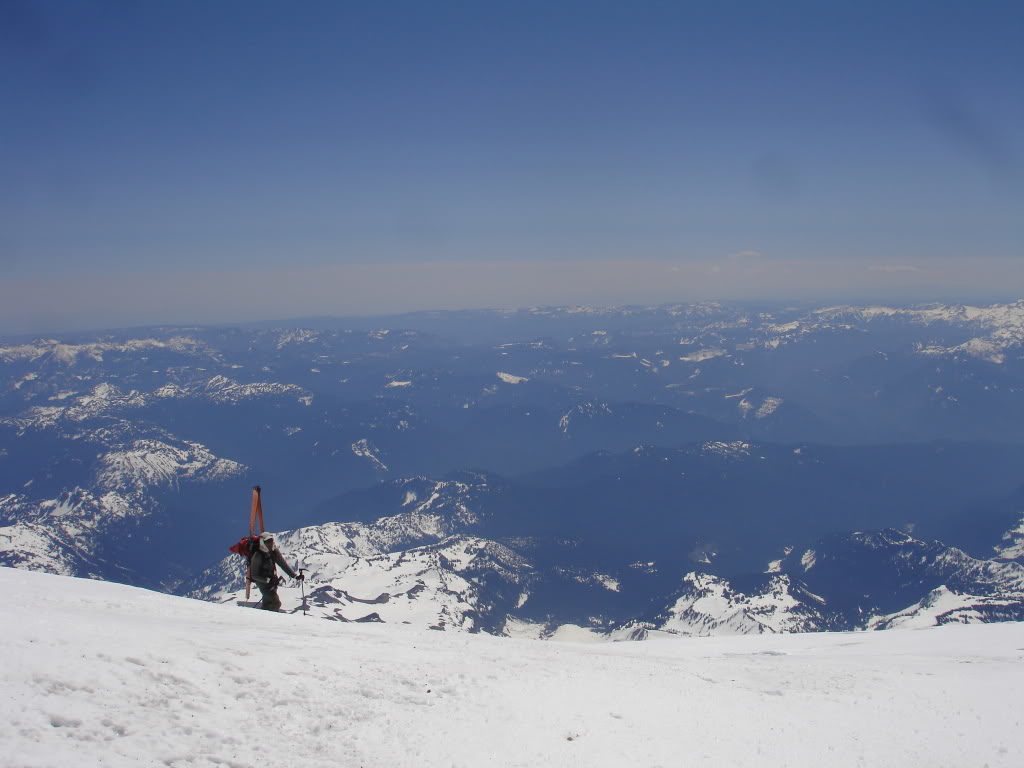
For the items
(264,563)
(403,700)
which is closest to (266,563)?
(264,563)

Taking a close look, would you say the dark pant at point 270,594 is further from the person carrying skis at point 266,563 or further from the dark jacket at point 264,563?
the dark jacket at point 264,563

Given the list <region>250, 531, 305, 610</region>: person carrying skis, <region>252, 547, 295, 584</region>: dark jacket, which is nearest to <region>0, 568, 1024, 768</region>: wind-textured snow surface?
<region>250, 531, 305, 610</region>: person carrying skis

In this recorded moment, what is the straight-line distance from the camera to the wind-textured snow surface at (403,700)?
13.6 meters

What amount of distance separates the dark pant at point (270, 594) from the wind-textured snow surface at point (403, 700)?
3.28 ft

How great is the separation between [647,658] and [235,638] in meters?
19.7

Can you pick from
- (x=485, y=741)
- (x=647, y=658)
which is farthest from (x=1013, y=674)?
(x=485, y=741)

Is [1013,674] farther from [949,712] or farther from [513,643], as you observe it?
[513,643]

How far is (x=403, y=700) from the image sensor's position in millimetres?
17984

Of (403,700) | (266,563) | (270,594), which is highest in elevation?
(266,563)

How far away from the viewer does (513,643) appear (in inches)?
1087

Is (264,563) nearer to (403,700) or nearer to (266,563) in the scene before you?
(266,563)

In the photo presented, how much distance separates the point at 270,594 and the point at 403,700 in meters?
12.1

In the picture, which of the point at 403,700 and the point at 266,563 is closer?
the point at 403,700

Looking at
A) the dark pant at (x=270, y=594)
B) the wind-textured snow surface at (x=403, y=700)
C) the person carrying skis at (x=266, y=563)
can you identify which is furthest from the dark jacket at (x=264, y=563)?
the wind-textured snow surface at (x=403, y=700)
